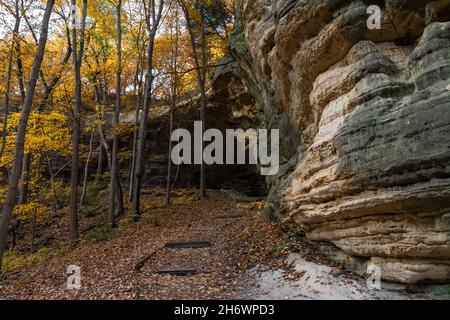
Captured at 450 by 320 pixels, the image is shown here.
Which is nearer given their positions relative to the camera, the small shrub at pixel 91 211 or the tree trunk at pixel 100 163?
the small shrub at pixel 91 211

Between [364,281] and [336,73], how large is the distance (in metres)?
4.85

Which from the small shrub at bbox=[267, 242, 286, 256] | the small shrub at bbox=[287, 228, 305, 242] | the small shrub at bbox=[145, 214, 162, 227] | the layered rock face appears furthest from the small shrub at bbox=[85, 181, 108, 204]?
the layered rock face

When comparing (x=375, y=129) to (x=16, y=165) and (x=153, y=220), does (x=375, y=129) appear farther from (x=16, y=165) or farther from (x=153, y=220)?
(x=153, y=220)

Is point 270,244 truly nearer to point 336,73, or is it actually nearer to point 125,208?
point 336,73

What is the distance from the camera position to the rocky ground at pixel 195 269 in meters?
6.79

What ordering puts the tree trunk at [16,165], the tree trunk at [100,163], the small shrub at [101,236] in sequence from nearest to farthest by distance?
the tree trunk at [16,165] → the small shrub at [101,236] → the tree trunk at [100,163]

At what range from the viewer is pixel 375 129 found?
5988 mm

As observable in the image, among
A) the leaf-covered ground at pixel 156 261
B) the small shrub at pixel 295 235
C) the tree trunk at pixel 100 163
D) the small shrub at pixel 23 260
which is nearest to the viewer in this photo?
the leaf-covered ground at pixel 156 261

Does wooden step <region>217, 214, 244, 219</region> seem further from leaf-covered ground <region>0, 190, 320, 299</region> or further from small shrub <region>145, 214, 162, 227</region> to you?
small shrub <region>145, 214, 162, 227</region>

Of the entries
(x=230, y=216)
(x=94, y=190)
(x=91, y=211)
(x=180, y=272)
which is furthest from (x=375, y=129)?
(x=94, y=190)

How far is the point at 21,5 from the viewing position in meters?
14.3

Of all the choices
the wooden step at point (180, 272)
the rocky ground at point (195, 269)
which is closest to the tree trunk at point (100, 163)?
the rocky ground at point (195, 269)

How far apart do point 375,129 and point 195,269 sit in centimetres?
587

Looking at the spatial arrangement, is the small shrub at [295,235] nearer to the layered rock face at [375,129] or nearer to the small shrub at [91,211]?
the layered rock face at [375,129]
